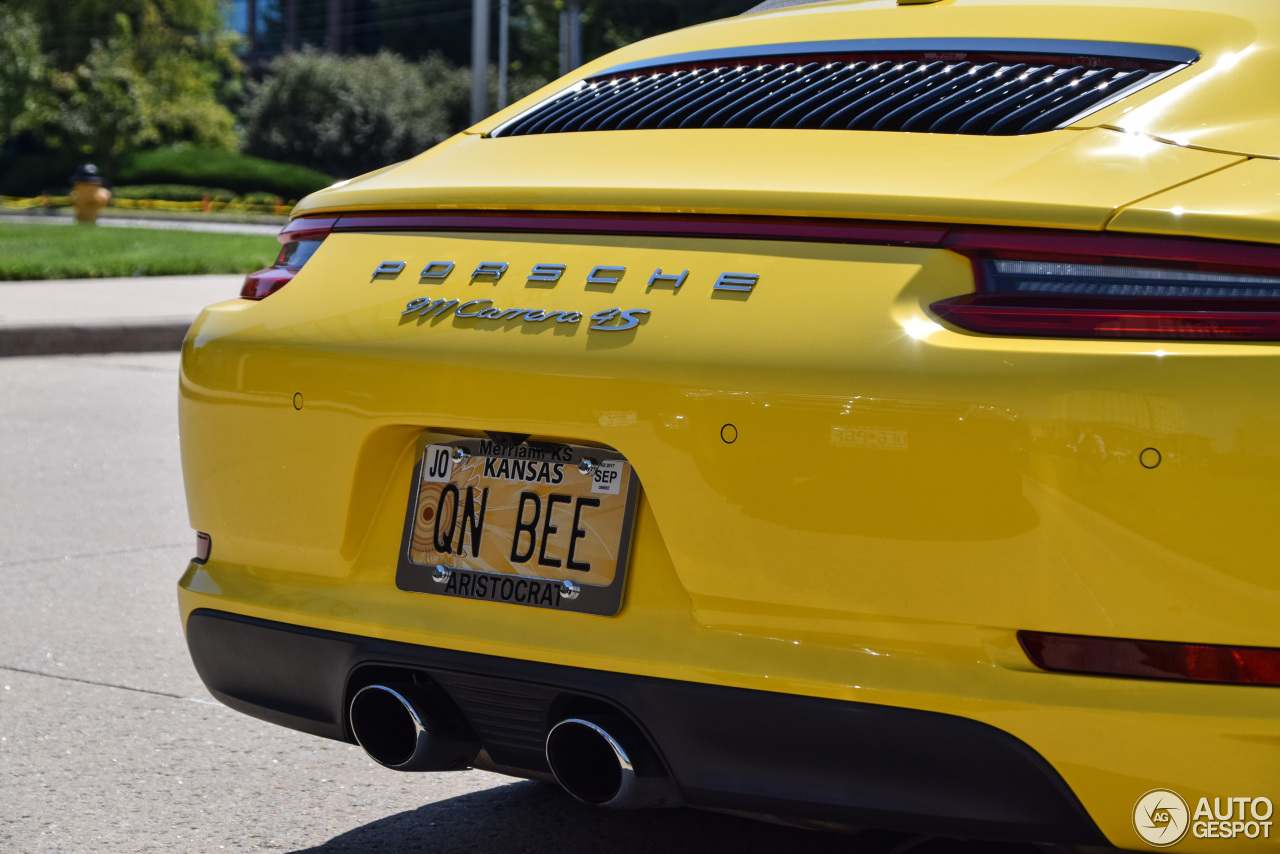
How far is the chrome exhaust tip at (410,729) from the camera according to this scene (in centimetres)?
245

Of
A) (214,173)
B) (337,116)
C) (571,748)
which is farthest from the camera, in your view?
(337,116)

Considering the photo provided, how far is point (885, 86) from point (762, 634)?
1.06m

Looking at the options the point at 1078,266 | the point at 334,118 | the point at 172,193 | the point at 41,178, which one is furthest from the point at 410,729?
the point at 334,118

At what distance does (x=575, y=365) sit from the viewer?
2.29 m

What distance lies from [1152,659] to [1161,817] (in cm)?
21

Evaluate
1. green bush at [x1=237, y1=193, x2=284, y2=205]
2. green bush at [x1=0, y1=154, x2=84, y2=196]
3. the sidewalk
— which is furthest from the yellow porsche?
green bush at [x1=0, y1=154, x2=84, y2=196]

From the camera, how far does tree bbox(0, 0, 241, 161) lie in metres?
45.4

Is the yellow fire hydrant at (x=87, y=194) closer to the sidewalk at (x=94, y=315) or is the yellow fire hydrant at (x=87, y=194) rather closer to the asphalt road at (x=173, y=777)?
the sidewalk at (x=94, y=315)

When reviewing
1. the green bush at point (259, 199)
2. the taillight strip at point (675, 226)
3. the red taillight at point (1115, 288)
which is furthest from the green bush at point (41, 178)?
the red taillight at point (1115, 288)

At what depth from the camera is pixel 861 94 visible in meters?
2.68

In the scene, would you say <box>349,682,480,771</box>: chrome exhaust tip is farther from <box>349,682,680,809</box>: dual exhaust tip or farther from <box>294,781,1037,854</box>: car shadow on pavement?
<box>294,781,1037,854</box>: car shadow on pavement

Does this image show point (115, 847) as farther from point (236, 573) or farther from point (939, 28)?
point (939, 28)

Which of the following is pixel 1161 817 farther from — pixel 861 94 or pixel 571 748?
pixel 861 94

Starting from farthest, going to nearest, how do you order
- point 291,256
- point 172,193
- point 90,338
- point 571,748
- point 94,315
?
point 172,193 < point 94,315 < point 90,338 < point 291,256 < point 571,748
